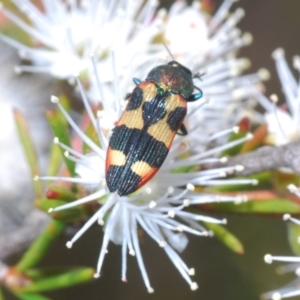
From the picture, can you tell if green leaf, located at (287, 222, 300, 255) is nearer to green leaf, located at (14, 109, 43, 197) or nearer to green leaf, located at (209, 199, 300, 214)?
green leaf, located at (209, 199, 300, 214)

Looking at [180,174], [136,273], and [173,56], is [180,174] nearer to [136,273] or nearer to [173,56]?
[173,56]

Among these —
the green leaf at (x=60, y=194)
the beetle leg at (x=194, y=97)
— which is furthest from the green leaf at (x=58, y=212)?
the beetle leg at (x=194, y=97)

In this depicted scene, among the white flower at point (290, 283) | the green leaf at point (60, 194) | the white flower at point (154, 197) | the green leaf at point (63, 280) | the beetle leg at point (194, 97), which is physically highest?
the beetle leg at point (194, 97)

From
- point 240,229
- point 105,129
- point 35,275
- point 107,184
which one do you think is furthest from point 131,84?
point 240,229

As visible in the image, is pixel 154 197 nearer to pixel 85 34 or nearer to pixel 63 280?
pixel 63 280

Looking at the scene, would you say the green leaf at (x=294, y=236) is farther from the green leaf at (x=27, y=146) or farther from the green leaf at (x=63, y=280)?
the green leaf at (x=27, y=146)

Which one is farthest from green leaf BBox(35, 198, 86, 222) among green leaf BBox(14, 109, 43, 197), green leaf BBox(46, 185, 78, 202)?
green leaf BBox(14, 109, 43, 197)
